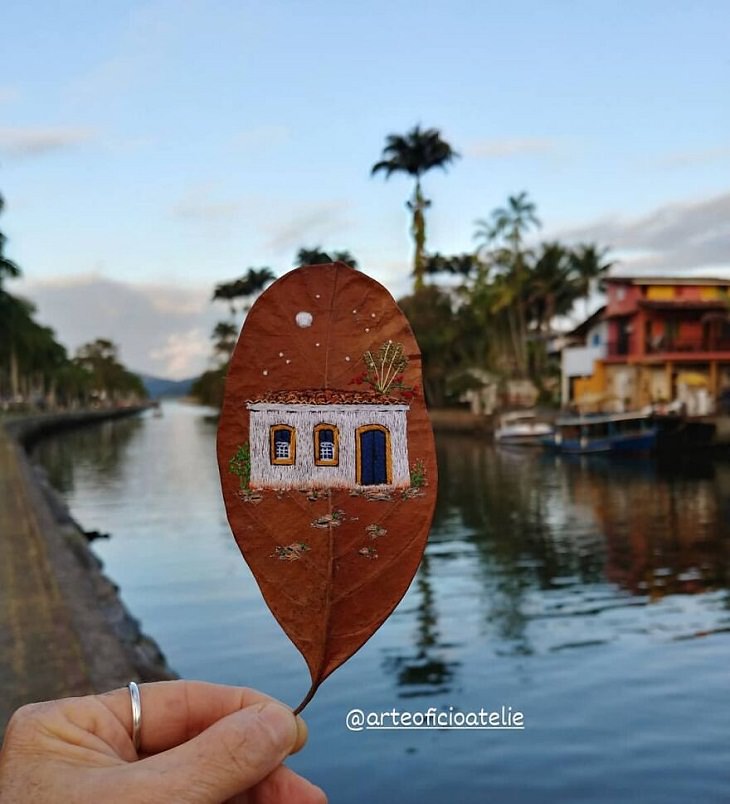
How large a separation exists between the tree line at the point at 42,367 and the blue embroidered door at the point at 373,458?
43.3 metres

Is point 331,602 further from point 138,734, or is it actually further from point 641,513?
point 641,513

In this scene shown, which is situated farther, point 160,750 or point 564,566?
point 564,566

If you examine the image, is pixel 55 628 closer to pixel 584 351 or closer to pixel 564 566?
pixel 564 566

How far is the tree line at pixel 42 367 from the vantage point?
53844mm

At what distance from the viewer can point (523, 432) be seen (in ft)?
116

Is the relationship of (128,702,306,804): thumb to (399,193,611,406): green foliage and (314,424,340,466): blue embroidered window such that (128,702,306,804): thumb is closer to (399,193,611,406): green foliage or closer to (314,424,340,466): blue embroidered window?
Result: (314,424,340,466): blue embroidered window

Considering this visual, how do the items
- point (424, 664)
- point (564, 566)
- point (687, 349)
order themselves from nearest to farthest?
point (424, 664) < point (564, 566) < point (687, 349)

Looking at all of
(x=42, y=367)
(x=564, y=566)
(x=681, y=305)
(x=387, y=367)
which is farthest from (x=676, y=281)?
(x=42, y=367)

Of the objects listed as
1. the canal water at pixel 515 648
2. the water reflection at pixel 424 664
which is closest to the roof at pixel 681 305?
the canal water at pixel 515 648

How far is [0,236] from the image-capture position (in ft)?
137

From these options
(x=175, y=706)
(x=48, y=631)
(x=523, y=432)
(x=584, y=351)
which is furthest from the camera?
(x=584, y=351)

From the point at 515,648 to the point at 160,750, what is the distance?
8.49 m

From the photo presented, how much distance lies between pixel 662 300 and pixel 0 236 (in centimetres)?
3150

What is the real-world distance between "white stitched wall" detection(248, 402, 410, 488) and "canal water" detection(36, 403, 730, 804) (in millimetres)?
5700
